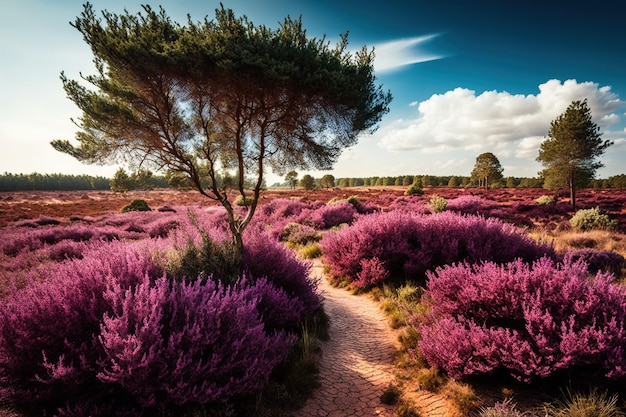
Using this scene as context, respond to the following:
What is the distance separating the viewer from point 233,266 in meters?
5.31

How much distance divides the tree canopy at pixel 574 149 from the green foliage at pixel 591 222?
13197 millimetres

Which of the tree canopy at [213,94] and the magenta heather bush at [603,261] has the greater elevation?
the tree canopy at [213,94]

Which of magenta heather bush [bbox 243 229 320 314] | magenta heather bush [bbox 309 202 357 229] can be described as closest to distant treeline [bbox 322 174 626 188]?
magenta heather bush [bbox 309 202 357 229]

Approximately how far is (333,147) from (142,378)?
5.39m

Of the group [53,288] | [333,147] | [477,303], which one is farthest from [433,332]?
[53,288]

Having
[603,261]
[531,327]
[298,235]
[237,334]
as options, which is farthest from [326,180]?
[237,334]

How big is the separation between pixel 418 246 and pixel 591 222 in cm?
1408

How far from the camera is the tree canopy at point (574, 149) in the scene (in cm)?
2648

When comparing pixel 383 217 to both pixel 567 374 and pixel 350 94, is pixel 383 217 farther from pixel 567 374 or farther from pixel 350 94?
pixel 567 374

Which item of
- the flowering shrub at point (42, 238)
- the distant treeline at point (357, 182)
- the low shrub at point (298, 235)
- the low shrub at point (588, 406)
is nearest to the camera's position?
the low shrub at point (588, 406)

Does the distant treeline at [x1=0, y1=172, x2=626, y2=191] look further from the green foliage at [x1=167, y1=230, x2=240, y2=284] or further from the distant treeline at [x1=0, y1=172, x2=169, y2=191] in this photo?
the green foliage at [x1=167, y1=230, x2=240, y2=284]

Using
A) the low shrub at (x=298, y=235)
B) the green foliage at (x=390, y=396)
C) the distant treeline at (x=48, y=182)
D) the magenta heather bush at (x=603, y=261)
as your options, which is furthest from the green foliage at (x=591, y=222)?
the distant treeline at (x=48, y=182)

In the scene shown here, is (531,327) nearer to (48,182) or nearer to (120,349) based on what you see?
(120,349)

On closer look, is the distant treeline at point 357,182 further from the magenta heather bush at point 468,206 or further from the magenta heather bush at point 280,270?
the magenta heather bush at point 280,270
